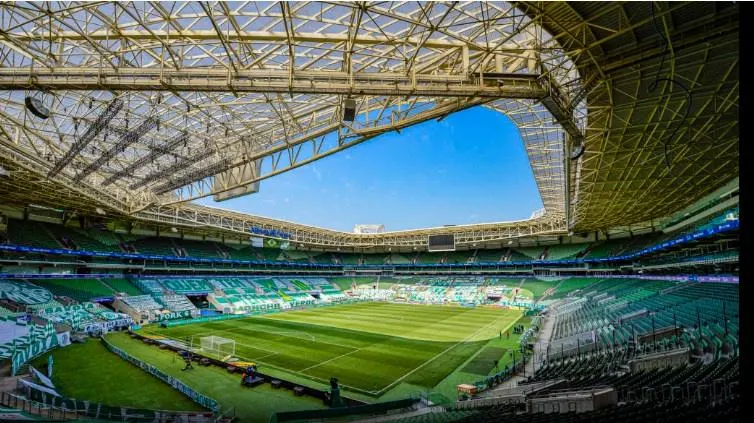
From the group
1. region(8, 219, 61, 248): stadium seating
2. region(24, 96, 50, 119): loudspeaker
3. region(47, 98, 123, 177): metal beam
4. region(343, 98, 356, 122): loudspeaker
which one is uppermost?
region(47, 98, 123, 177): metal beam

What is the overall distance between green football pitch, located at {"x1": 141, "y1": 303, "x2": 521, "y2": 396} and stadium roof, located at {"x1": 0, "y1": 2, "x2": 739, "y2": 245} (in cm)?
1247

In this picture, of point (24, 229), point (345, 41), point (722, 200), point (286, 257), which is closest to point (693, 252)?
point (722, 200)

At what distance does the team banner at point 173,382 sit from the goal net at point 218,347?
4114mm

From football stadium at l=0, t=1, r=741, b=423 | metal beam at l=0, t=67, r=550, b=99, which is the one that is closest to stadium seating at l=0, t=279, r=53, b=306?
football stadium at l=0, t=1, r=741, b=423

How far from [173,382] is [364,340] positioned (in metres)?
15.9

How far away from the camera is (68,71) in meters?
13.9

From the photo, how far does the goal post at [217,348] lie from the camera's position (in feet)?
88.7

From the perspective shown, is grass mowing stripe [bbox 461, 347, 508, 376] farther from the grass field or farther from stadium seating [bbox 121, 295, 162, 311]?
stadium seating [bbox 121, 295, 162, 311]

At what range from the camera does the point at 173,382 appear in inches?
815

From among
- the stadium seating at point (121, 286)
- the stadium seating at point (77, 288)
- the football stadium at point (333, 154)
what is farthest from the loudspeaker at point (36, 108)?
the stadium seating at point (121, 286)

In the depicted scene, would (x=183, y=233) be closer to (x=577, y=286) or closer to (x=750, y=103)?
(x=577, y=286)

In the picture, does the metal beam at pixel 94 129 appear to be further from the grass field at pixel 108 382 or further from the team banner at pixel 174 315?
the team banner at pixel 174 315

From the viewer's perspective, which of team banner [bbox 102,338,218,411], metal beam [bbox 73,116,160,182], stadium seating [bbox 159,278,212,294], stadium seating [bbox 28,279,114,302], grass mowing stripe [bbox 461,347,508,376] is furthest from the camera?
stadium seating [bbox 159,278,212,294]

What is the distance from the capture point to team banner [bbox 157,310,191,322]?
1678 inches
